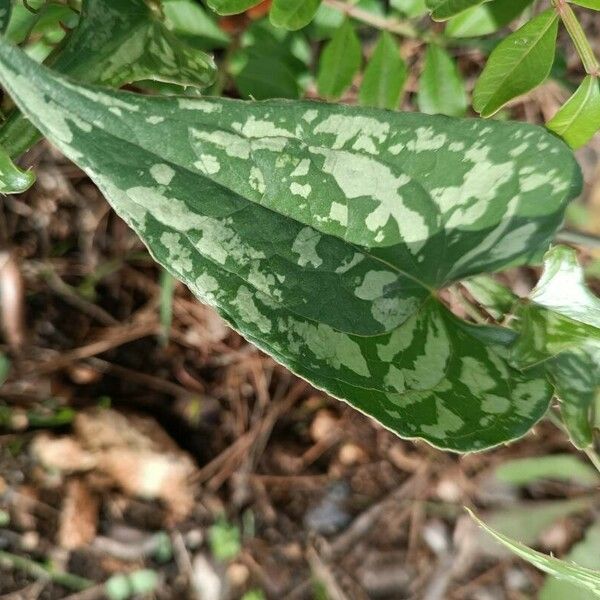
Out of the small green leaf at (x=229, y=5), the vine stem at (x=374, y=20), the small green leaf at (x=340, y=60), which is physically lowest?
the small green leaf at (x=340, y=60)

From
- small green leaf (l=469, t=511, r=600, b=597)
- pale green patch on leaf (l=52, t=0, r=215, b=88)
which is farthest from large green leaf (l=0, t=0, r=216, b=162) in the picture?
small green leaf (l=469, t=511, r=600, b=597)

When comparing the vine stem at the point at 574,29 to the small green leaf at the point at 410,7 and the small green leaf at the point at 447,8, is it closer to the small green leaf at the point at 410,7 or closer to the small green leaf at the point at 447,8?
the small green leaf at the point at 447,8

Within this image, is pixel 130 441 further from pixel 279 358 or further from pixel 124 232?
pixel 279 358

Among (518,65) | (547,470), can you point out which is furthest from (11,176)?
(547,470)

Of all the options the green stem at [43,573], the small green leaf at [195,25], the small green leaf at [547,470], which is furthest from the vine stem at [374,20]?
the green stem at [43,573]

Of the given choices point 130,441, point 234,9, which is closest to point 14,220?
point 130,441

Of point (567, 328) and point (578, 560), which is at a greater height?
point (567, 328)

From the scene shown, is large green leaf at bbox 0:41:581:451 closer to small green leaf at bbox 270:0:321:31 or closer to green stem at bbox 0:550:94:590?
small green leaf at bbox 270:0:321:31

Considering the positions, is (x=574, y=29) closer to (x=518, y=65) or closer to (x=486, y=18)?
(x=518, y=65)
